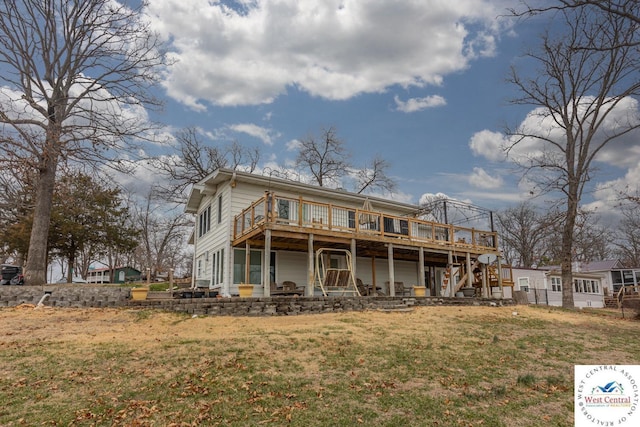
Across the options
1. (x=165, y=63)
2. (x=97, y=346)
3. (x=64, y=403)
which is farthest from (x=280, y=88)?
(x=64, y=403)

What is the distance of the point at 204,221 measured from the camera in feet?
66.7

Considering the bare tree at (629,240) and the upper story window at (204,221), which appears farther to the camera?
the bare tree at (629,240)

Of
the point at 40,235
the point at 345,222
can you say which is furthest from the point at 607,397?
the point at 40,235

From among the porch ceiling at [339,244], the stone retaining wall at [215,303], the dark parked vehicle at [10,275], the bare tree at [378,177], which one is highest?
the bare tree at [378,177]

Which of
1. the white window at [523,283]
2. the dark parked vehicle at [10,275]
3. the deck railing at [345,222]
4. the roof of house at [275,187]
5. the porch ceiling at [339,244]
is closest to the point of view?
the deck railing at [345,222]

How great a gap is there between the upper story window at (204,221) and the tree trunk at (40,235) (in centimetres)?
622

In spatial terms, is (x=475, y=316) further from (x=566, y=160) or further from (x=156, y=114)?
(x=156, y=114)

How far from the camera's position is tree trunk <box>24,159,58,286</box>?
15.8 meters

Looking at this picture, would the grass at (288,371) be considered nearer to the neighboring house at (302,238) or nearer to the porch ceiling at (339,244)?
the porch ceiling at (339,244)

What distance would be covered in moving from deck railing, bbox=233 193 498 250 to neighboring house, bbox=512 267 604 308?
38.7 ft

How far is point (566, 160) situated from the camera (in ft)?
65.0

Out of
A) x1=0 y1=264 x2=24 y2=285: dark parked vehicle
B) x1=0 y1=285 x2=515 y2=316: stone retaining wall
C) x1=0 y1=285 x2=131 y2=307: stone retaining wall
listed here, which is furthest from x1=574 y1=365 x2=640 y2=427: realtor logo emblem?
x1=0 y1=264 x2=24 y2=285: dark parked vehicle

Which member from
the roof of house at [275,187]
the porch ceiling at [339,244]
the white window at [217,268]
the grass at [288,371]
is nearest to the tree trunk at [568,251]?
the porch ceiling at [339,244]

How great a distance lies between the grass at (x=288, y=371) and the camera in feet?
16.1
